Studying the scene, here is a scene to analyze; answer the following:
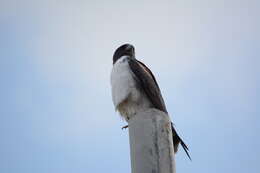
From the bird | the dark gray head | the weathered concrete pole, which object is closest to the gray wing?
the bird

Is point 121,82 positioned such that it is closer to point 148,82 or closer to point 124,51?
point 148,82

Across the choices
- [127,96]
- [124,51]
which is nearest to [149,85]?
[127,96]

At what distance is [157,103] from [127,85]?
72cm

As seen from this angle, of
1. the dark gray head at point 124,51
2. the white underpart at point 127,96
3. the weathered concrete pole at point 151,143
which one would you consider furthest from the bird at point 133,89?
the weathered concrete pole at point 151,143

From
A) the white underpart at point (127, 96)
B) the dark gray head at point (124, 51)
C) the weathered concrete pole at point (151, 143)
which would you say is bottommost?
the weathered concrete pole at point (151, 143)

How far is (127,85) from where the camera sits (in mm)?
7566

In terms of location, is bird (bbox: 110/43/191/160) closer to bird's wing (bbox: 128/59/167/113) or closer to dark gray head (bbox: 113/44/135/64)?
bird's wing (bbox: 128/59/167/113)

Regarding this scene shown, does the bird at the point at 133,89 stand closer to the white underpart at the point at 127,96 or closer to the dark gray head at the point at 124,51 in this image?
the white underpart at the point at 127,96

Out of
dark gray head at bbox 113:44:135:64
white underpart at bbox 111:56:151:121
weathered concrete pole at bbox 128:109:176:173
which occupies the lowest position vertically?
weathered concrete pole at bbox 128:109:176:173

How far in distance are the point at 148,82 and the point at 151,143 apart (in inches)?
115

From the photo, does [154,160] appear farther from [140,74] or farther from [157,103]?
[140,74]

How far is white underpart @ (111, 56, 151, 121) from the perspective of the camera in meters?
7.32

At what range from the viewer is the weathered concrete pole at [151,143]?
14.9 ft

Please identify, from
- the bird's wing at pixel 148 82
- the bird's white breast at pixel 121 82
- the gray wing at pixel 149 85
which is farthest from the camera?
the bird's white breast at pixel 121 82
